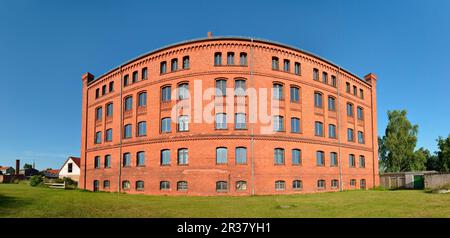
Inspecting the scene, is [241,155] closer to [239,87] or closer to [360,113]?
[239,87]

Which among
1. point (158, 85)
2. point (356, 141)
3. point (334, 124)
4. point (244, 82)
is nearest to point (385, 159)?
point (356, 141)

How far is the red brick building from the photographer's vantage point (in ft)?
73.0

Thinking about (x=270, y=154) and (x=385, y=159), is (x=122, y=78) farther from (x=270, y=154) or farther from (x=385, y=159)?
(x=385, y=159)

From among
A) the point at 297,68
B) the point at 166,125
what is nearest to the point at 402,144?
the point at 297,68

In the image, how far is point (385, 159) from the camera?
49938mm

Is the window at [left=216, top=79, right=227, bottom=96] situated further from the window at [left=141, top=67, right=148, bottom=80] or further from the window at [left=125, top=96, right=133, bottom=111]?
the window at [left=125, top=96, right=133, bottom=111]

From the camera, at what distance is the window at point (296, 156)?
2409 cm

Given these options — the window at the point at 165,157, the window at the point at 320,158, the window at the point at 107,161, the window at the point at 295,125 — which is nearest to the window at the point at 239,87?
the window at the point at 295,125

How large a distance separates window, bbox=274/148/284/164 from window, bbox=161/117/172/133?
9.69 m

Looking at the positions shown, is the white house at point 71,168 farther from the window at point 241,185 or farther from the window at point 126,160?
the window at point 241,185

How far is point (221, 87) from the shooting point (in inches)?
909

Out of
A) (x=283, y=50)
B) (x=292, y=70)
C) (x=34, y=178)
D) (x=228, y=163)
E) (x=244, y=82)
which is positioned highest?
(x=283, y=50)

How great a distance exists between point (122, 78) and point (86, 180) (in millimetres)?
13259

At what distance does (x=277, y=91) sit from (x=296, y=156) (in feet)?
20.5
